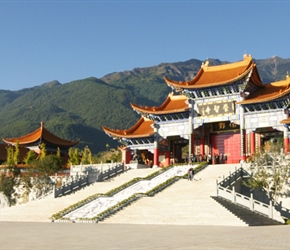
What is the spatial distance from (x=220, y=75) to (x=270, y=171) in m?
16.0

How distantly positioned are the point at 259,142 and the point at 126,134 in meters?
12.9

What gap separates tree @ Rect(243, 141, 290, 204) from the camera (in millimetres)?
27381

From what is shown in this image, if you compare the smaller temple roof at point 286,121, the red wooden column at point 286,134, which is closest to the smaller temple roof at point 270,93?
the red wooden column at point 286,134

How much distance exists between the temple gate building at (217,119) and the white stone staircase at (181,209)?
1080 cm

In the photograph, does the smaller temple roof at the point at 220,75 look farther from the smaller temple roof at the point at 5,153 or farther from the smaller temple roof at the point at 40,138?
the smaller temple roof at the point at 5,153

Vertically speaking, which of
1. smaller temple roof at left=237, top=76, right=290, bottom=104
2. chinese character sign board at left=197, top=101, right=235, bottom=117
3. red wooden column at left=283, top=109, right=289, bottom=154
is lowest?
red wooden column at left=283, top=109, right=289, bottom=154

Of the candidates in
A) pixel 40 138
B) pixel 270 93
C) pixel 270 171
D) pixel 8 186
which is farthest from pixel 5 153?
pixel 270 171

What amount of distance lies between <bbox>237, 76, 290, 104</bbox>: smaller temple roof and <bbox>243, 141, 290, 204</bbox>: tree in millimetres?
6738

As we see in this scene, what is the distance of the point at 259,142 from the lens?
135 feet

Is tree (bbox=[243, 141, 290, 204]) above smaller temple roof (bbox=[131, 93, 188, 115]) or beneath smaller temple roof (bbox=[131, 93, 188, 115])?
beneath

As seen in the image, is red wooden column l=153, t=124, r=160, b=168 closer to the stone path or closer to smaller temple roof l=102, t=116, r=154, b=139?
smaller temple roof l=102, t=116, r=154, b=139

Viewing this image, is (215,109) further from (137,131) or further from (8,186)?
(8,186)

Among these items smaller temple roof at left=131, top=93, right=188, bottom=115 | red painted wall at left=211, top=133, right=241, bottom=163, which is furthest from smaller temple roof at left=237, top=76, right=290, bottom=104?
smaller temple roof at left=131, top=93, right=188, bottom=115

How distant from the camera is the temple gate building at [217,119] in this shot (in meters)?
38.5
